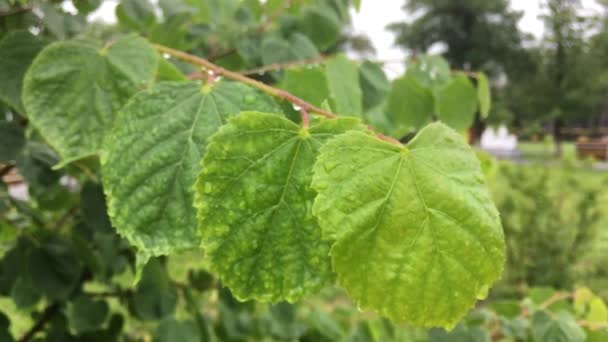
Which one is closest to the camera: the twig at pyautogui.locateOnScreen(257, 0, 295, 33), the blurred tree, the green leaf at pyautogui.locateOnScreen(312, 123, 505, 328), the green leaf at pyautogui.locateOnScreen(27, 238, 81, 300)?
the green leaf at pyautogui.locateOnScreen(312, 123, 505, 328)

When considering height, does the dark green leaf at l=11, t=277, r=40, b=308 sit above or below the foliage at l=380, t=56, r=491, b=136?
below

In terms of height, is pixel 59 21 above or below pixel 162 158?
above

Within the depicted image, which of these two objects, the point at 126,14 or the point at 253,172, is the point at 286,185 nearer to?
the point at 253,172

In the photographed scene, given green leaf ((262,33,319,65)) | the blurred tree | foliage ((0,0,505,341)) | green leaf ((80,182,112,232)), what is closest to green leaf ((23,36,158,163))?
foliage ((0,0,505,341))

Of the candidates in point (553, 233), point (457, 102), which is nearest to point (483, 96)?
point (457, 102)

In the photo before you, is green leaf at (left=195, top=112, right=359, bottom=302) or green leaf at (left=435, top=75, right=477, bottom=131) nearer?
green leaf at (left=195, top=112, right=359, bottom=302)

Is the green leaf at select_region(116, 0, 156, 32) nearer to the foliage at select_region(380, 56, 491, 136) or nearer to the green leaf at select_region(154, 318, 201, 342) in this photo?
the foliage at select_region(380, 56, 491, 136)

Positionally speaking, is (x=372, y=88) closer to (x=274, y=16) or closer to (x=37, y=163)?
(x=274, y=16)
